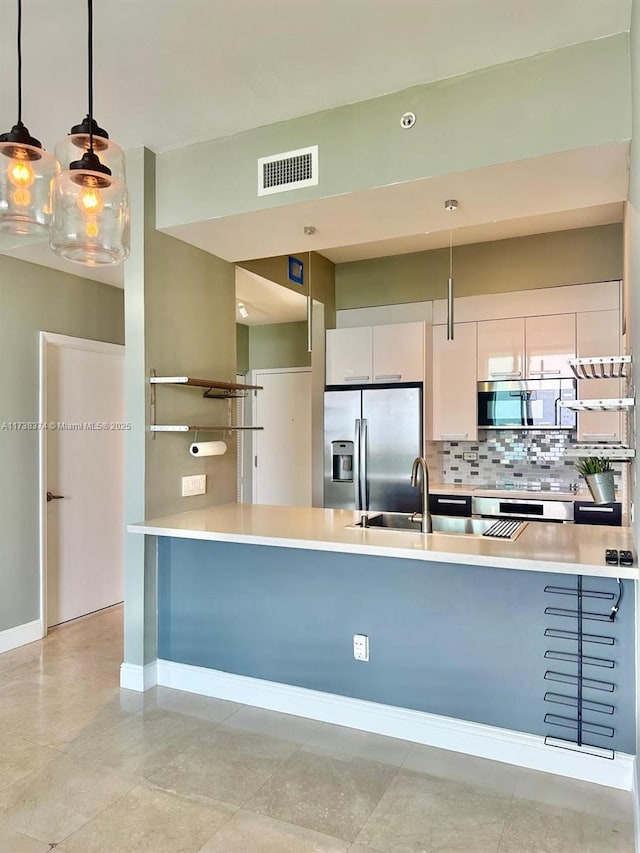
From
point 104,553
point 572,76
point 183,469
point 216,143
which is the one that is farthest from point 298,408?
point 572,76

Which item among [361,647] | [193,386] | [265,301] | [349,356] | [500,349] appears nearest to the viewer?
[361,647]

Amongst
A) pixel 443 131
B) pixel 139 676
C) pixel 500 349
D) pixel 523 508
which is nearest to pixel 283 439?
pixel 500 349

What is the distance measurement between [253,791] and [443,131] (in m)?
2.74

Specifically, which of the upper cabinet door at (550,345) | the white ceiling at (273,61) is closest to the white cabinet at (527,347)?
the upper cabinet door at (550,345)

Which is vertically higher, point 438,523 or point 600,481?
point 600,481

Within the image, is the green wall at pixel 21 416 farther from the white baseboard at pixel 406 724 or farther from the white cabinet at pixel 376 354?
the white cabinet at pixel 376 354

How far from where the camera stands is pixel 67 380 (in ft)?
13.8

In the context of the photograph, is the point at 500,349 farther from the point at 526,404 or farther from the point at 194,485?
the point at 194,485

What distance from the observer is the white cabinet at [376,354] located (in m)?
4.72

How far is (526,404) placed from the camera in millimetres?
4477

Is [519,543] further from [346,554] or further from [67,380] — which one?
[67,380]

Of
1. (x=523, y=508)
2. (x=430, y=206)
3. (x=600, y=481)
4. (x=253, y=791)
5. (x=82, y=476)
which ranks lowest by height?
(x=253, y=791)

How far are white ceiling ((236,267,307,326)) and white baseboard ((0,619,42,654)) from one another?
274 centimetres

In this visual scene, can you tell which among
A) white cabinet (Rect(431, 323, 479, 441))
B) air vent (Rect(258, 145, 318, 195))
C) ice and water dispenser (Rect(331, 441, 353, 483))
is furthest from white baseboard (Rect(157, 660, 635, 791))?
white cabinet (Rect(431, 323, 479, 441))
